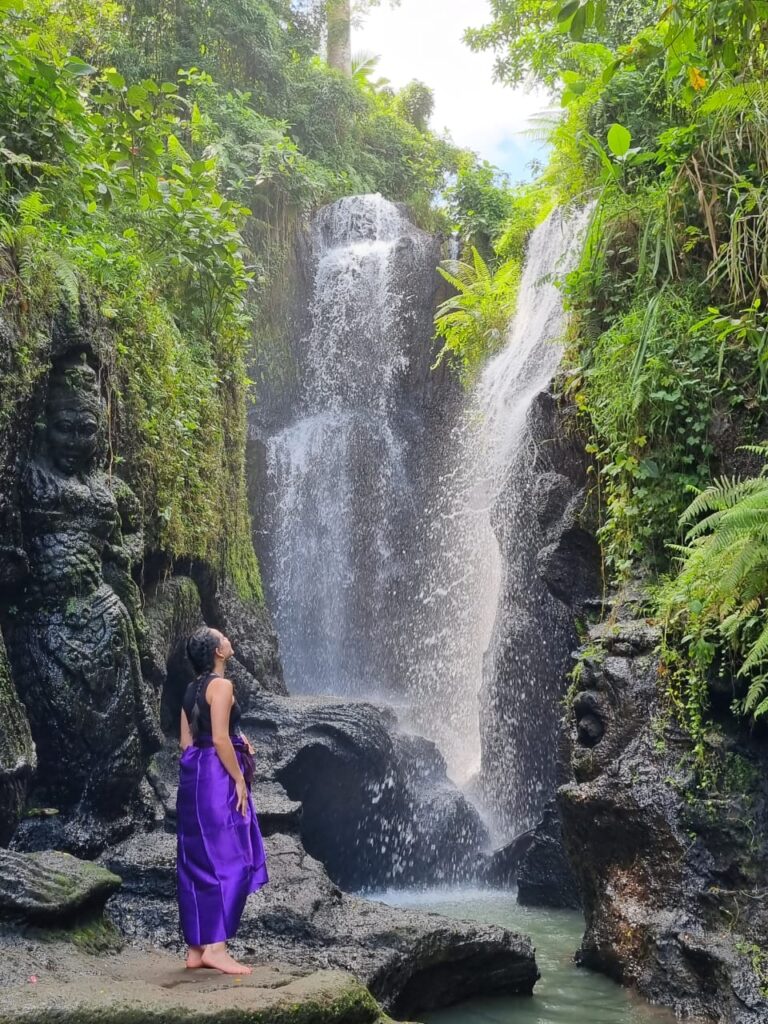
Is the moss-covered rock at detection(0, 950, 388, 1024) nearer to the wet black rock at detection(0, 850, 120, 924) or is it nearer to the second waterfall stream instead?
the wet black rock at detection(0, 850, 120, 924)

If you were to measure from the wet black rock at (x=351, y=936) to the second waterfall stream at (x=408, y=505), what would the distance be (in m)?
4.31

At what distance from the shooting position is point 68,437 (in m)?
6.29

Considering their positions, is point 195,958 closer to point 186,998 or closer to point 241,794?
point 241,794

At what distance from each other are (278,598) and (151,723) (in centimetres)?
783

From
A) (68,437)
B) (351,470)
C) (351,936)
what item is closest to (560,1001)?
(351,936)

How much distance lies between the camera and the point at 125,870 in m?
5.76

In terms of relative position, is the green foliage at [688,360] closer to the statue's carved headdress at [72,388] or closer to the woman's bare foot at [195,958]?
the woman's bare foot at [195,958]

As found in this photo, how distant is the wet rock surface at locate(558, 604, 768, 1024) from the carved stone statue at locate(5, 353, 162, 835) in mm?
3041

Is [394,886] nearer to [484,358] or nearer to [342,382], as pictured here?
[484,358]

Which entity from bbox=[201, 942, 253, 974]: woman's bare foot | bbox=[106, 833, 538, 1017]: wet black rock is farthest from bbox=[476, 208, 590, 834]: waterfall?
bbox=[201, 942, 253, 974]: woman's bare foot

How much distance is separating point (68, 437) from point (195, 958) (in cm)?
356

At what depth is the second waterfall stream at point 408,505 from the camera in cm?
1058

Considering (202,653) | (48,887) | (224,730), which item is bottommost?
(48,887)

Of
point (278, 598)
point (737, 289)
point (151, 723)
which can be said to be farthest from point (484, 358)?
point (151, 723)
